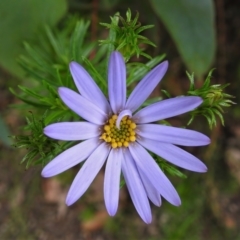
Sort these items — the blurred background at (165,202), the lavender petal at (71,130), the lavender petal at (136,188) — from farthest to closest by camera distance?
the blurred background at (165,202), the lavender petal at (136,188), the lavender petal at (71,130)

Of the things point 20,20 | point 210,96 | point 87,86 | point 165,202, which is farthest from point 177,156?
point 165,202

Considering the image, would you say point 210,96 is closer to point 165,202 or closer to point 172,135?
point 172,135

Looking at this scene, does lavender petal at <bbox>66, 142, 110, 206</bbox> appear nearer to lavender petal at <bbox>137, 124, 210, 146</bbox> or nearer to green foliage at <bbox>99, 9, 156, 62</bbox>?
lavender petal at <bbox>137, 124, 210, 146</bbox>

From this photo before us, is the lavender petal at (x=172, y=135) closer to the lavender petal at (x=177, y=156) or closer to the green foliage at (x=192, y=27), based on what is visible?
the lavender petal at (x=177, y=156)

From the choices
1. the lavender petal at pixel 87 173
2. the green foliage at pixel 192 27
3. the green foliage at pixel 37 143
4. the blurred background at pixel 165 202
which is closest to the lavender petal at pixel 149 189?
the lavender petal at pixel 87 173

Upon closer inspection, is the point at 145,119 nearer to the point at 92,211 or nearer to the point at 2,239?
the point at 92,211

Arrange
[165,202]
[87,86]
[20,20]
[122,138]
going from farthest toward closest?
[165,202] < [20,20] < [122,138] < [87,86]
